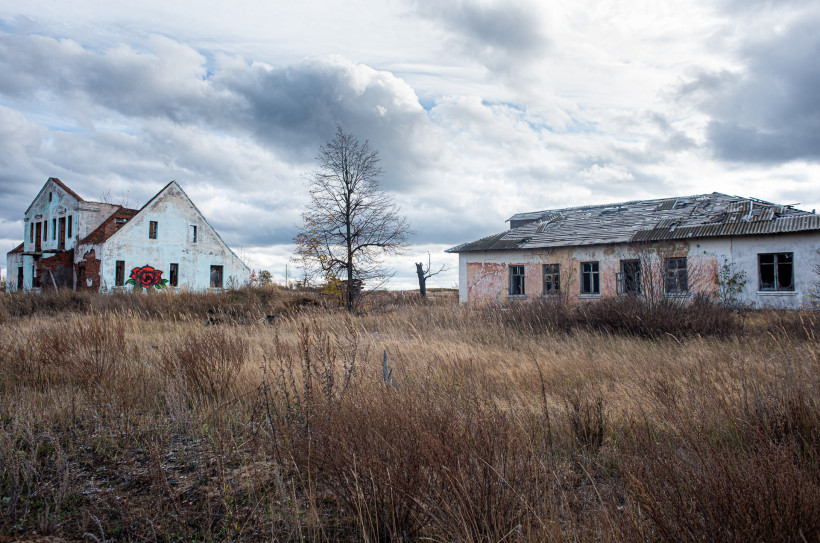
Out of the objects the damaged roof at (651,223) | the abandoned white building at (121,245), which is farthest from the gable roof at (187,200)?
the damaged roof at (651,223)

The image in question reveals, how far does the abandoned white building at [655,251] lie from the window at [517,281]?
5cm

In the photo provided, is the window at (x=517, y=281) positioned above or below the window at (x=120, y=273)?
below

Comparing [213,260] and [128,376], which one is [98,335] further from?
[213,260]

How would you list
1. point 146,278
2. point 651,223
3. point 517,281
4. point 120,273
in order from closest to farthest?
1. point 651,223
2. point 517,281
3. point 120,273
4. point 146,278

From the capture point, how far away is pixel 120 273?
27109mm

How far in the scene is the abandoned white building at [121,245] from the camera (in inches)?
1061

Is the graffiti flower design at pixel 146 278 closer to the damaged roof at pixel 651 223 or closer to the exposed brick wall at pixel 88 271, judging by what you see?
the exposed brick wall at pixel 88 271

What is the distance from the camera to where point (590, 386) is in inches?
203

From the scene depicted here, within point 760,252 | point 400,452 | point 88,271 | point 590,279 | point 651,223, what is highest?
point 651,223

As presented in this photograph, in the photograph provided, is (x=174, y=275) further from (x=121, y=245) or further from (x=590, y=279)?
(x=590, y=279)

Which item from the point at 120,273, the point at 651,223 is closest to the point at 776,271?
the point at 651,223

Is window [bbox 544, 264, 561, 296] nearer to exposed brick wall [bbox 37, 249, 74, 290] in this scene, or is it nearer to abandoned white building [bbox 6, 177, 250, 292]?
abandoned white building [bbox 6, 177, 250, 292]

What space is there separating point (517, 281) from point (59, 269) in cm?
2680

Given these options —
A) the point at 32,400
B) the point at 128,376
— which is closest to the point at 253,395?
the point at 128,376
